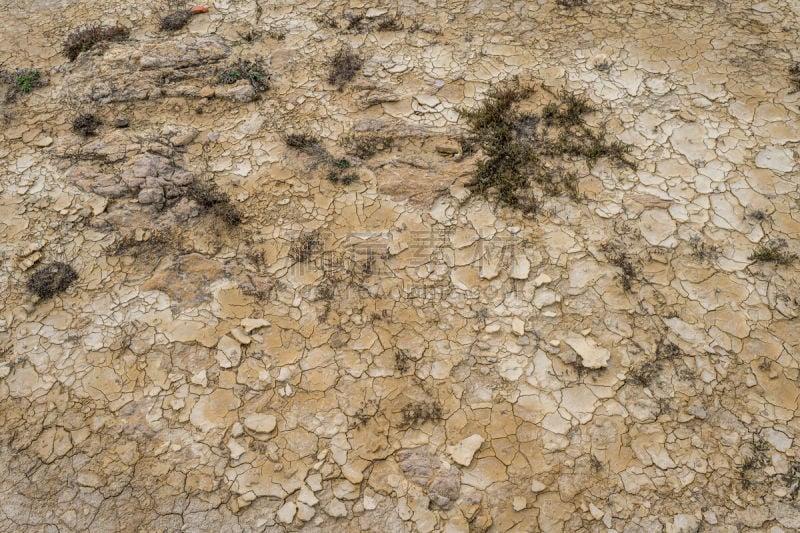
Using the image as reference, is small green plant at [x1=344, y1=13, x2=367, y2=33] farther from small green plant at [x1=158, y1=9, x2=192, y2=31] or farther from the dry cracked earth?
small green plant at [x1=158, y1=9, x2=192, y2=31]

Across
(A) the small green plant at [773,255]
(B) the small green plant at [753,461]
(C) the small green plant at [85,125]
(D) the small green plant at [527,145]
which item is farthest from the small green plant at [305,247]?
(A) the small green plant at [773,255]

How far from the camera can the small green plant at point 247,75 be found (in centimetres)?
483

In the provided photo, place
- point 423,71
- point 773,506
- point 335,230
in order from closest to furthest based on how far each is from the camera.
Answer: point 773,506, point 335,230, point 423,71

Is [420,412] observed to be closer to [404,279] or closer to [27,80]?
[404,279]

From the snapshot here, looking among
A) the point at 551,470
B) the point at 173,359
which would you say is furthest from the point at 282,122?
the point at 551,470

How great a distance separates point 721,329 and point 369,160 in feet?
9.77

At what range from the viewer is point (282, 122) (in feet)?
15.1

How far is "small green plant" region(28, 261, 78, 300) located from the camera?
366 cm

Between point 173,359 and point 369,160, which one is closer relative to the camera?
point 173,359

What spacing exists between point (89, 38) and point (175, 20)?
35.7 inches

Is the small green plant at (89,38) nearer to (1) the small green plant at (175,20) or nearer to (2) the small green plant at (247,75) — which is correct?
(1) the small green plant at (175,20)

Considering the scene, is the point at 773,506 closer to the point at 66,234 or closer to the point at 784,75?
the point at 784,75

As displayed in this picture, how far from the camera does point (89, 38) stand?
5.28m

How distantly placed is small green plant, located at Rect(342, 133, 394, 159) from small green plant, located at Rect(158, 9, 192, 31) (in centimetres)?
264
